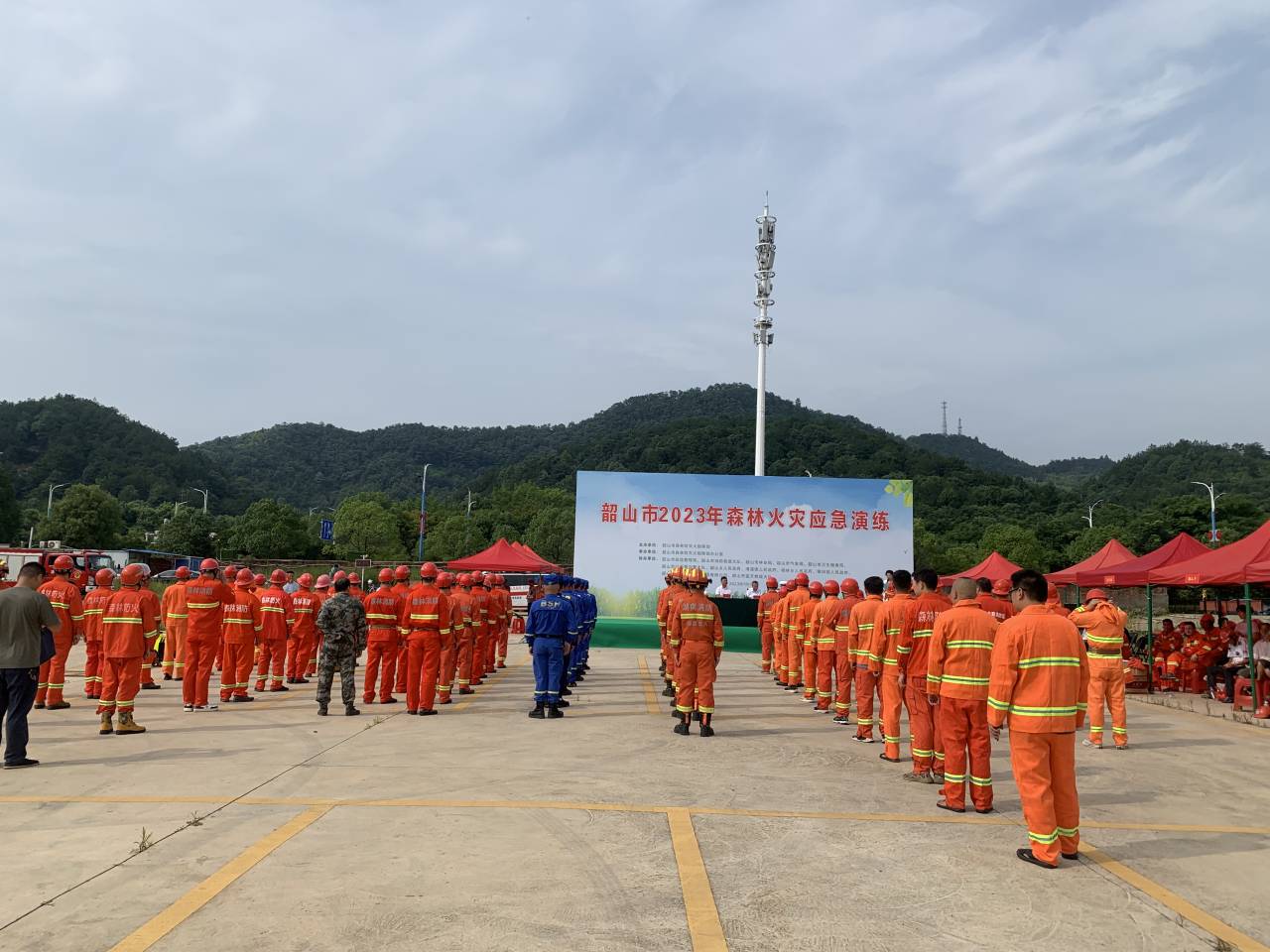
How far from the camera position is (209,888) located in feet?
15.8

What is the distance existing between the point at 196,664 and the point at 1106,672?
37.9ft

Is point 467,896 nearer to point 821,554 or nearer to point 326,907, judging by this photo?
point 326,907

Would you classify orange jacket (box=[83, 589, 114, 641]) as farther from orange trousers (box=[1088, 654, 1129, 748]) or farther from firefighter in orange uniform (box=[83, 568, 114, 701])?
orange trousers (box=[1088, 654, 1129, 748])

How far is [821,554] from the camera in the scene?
27.5m

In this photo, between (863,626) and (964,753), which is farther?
(863,626)

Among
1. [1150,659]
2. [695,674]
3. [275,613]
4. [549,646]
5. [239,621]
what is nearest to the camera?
[695,674]

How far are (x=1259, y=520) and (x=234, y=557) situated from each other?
223 feet

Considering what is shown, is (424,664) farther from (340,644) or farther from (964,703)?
(964,703)

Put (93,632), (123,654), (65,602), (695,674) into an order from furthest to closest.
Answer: (65,602) < (93,632) < (695,674) < (123,654)

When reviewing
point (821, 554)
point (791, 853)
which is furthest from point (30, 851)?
point (821, 554)

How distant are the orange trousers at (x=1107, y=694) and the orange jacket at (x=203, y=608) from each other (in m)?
11.1

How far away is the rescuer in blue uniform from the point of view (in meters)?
11.6

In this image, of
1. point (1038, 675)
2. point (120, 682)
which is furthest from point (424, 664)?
point (1038, 675)

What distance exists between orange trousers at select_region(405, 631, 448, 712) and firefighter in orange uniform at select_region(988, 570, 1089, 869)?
7.58 m
